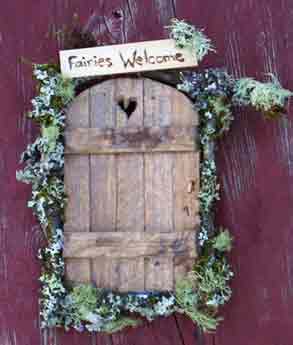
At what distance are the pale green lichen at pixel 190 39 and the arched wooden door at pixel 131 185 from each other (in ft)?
0.38

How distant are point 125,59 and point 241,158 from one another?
39cm

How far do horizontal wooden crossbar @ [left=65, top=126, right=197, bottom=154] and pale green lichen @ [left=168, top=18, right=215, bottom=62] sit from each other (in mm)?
192

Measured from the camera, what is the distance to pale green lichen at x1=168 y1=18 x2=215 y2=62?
183cm

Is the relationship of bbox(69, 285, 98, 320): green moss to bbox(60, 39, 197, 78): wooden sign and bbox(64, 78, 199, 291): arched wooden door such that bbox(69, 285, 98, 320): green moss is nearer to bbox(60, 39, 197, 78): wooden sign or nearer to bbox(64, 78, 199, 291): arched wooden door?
bbox(64, 78, 199, 291): arched wooden door

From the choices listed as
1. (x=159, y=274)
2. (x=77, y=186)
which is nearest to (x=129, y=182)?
(x=77, y=186)

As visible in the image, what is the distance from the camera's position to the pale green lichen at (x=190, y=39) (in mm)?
1826

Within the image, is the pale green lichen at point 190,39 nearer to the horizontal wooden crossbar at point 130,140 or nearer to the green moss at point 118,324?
the horizontal wooden crossbar at point 130,140

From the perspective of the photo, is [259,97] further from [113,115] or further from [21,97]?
[21,97]

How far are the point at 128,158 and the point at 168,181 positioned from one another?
→ 117mm

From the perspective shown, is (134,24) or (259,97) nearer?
(259,97)

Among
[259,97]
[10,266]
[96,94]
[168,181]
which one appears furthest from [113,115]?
[10,266]

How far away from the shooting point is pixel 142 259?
73.8 inches

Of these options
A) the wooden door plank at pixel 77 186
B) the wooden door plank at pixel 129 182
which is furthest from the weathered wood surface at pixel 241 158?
the wooden door plank at pixel 77 186

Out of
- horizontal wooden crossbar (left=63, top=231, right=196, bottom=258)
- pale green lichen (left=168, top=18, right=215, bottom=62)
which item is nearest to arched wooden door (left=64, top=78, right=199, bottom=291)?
horizontal wooden crossbar (left=63, top=231, right=196, bottom=258)
